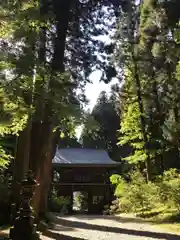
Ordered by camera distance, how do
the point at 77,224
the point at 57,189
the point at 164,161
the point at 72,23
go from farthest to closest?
the point at 57,189 < the point at 164,161 < the point at 72,23 < the point at 77,224

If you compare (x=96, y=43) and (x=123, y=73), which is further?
(x=123, y=73)

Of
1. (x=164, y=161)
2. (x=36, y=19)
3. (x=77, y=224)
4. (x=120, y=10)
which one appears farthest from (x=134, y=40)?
(x=36, y=19)

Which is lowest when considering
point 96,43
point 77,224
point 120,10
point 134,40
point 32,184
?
point 77,224

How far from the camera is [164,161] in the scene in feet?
86.8

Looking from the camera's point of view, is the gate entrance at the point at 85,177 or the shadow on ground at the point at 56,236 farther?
the gate entrance at the point at 85,177

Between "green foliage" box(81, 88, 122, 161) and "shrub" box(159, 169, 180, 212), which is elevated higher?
"green foliage" box(81, 88, 122, 161)

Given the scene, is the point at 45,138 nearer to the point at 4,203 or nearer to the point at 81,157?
the point at 4,203

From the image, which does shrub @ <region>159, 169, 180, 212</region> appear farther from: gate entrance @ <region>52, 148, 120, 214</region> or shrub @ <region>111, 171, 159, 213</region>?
gate entrance @ <region>52, 148, 120, 214</region>

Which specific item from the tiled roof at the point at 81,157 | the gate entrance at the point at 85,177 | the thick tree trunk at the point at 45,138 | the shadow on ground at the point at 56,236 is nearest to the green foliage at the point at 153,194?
the thick tree trunk at the point at 45,138

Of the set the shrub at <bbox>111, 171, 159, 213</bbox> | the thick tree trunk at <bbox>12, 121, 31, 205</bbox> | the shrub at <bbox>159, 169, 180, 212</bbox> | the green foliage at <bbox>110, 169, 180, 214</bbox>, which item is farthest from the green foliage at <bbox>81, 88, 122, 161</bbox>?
the thick tree trunk at <bbox>12, 121, 31, 205</bbox>

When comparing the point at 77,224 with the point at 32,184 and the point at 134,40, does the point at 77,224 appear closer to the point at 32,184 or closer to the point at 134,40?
the point at 32,184

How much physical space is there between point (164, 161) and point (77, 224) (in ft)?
44.6

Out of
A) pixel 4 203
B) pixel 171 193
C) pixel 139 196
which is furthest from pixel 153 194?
pixel 4 203

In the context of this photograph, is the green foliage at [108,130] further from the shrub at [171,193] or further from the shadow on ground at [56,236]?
the shadow on ground at [56,236]
